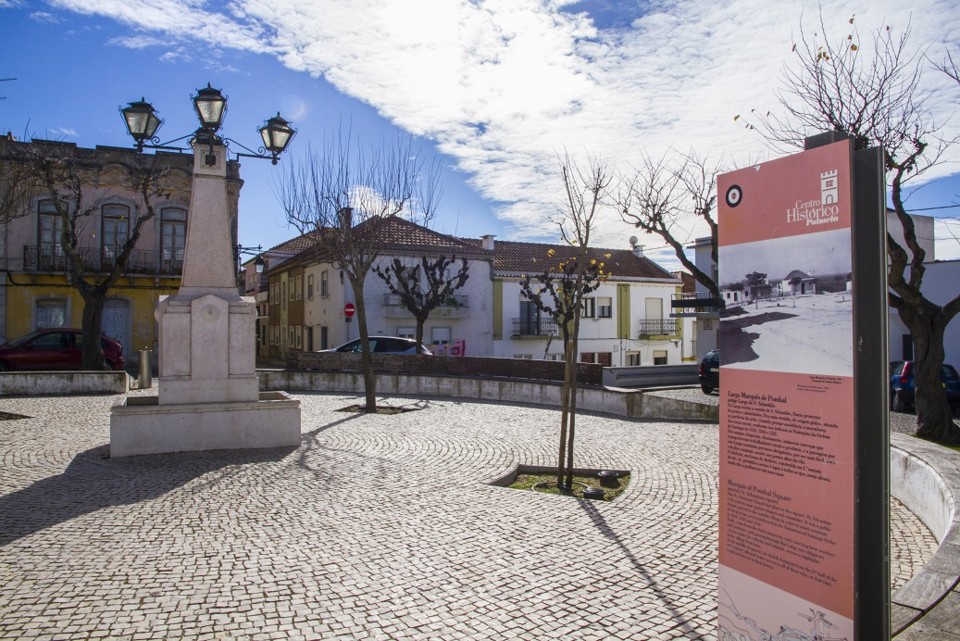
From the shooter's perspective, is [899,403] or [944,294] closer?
[899,403]

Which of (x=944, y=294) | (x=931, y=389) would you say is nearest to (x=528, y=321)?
(x=944, y=294)

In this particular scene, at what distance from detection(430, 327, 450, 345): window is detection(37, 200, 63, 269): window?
53.4ft

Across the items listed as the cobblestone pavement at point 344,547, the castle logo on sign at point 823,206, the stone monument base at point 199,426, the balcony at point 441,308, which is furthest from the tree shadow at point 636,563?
the balcony at point 441,308

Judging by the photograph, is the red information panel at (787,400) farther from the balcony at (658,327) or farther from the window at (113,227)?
the balcony at (658,327)

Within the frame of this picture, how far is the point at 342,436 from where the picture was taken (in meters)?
10.0

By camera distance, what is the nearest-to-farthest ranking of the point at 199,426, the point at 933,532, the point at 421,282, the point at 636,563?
the point at 636,563 → the point at 933,532 → the point at 199,426 → the point at 421,282

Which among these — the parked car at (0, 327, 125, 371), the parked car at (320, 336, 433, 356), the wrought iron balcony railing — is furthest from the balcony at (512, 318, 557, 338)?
the parked car at (0, 327, 125, 371)

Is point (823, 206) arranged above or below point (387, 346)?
above

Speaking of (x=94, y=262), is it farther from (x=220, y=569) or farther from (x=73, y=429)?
(x=220, y=569)

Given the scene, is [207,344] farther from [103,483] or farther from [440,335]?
[440,335]

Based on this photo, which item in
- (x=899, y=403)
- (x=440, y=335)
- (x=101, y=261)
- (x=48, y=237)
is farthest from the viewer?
(x=440, y=335)

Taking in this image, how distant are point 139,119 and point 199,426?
14.1ft

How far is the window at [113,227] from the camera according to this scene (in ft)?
93.4

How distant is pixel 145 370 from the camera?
17.5 meters
